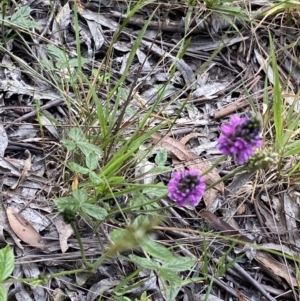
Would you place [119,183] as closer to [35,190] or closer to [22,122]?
[35,190]

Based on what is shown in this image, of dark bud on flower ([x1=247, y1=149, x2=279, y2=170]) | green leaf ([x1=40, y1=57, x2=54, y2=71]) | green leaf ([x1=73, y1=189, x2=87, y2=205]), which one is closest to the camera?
dark bud on flower ([x1=247, y1=149, x2=279, y2=170])

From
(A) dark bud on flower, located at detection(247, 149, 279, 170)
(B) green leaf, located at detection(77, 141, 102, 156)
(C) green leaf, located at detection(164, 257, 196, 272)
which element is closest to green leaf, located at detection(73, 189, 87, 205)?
(B) green leaf, located at detection(77, 141, 102, 156)

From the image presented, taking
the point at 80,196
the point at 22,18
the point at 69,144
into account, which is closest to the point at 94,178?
the point at 80,196

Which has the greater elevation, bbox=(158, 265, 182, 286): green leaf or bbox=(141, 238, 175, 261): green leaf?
bbox=(141, 238, 175, 261): green leaf

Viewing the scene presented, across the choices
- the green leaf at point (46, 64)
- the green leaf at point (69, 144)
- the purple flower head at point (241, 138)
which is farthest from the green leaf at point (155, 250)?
the green leaf at point (46, 64)

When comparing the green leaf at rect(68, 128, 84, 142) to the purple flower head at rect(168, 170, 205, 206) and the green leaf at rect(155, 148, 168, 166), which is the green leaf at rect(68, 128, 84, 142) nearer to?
the green leaf at rect(155, 148, 168, 166)

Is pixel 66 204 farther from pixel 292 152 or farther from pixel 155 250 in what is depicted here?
pixel 292 152
